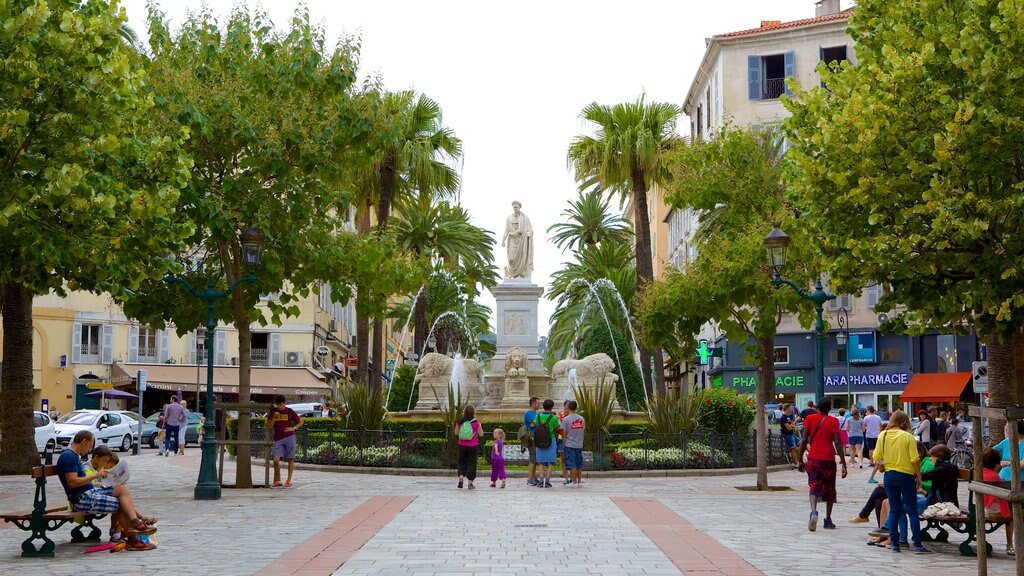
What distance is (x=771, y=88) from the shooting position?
58656 mm

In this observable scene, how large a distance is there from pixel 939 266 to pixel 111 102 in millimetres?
10283

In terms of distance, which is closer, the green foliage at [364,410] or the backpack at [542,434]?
the backpack at [542,434]

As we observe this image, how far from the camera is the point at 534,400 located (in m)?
23.5

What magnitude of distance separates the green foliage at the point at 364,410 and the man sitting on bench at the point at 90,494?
16.2 metres

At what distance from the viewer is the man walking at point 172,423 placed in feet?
124

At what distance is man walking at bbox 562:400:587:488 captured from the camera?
22.5 metres

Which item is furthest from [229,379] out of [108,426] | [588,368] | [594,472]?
[594,472]

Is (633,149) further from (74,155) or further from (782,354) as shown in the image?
(74,155)

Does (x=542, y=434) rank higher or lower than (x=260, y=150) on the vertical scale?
lower

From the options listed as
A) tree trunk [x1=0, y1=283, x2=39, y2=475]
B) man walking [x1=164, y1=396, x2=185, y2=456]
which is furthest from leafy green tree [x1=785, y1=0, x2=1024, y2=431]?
man walking [x1=164, y1=396, x2=185, y2=456]

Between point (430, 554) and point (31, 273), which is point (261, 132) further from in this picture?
point (430, 554)

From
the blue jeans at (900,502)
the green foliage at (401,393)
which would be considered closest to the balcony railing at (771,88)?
the green foliage at (401,393)

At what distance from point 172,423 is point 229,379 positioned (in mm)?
26367

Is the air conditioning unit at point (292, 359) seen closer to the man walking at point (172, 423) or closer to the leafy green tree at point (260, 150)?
the man walking at point (172, 423)
